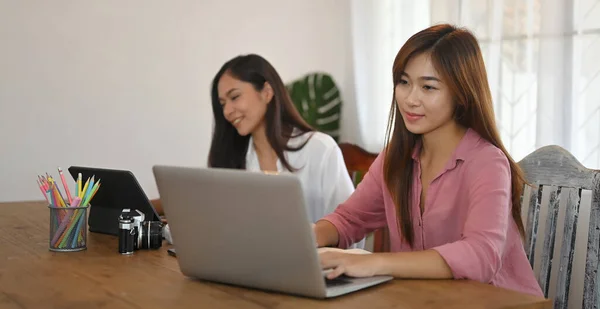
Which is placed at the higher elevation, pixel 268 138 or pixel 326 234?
pixel 268 138

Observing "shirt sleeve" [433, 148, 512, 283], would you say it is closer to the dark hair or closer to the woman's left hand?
the woman's left hand

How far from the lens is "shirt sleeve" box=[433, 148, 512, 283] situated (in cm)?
146

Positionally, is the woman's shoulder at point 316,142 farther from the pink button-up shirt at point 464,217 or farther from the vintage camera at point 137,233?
the vintage camera at point 137,233

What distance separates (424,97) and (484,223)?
1.02ft

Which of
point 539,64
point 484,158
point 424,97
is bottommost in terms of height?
point 484,158

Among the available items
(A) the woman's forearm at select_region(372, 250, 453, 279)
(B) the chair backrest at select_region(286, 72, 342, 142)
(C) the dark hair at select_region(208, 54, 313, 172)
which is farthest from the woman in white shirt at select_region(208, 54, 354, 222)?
(B) the chair backrest at select_region(286, 72, 342, 142)

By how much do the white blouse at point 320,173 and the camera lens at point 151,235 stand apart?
77cm

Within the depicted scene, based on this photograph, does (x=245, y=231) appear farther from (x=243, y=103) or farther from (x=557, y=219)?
(x=243, y=103)

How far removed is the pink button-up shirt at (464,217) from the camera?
4.90 feet

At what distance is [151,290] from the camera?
53.3 inches

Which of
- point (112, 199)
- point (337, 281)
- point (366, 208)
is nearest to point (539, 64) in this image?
point (366, 208)

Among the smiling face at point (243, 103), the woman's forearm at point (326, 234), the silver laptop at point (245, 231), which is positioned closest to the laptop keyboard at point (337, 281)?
the silver laptop at point (245, 231)

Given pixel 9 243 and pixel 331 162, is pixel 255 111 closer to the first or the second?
pixel 331 162

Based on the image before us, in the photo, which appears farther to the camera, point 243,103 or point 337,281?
point 243,103
